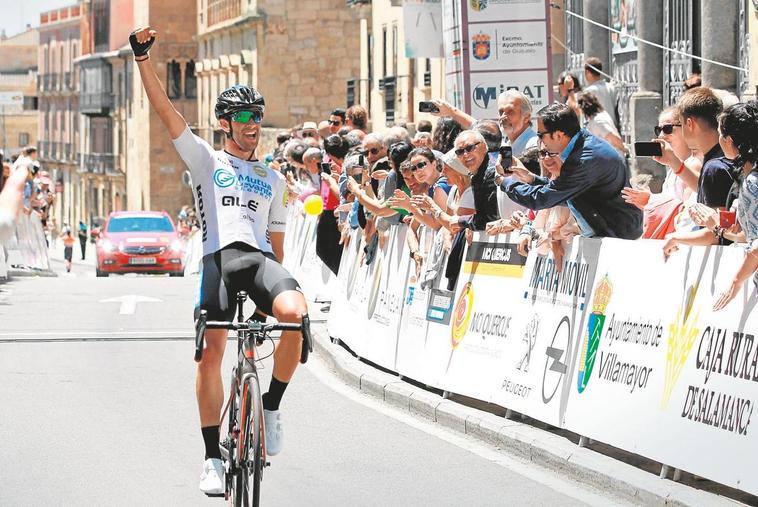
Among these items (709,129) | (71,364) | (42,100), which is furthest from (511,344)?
(42,100)

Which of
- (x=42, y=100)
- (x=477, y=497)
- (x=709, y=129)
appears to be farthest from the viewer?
(x=42, y=100)

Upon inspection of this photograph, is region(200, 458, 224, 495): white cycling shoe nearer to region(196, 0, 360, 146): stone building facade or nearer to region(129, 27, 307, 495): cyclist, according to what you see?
region(129, 27, 307, 495): cyclist

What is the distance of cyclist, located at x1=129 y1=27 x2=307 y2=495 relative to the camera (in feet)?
27.6

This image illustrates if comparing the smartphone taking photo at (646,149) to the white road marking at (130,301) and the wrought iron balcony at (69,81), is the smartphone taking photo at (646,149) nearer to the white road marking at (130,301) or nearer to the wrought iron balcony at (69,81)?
the white road marking at (130,301)

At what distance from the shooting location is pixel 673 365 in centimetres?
898

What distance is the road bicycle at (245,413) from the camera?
7.70 metres

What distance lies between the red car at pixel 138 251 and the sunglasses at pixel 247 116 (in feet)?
103

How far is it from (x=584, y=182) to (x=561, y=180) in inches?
5.4

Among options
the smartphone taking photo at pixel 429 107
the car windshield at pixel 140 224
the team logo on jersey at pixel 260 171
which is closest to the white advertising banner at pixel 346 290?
the smartphone taking photo at pixel 429 107

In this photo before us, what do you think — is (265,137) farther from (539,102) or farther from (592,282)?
(592,282)

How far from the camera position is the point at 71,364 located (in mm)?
15352

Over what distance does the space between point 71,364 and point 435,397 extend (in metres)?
4.26

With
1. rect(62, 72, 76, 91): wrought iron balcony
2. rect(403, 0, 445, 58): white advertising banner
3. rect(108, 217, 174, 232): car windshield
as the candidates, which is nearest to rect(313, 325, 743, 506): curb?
rect(403, 0, 445, 58): white advertising banner

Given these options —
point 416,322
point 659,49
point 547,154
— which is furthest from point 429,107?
point 659,49
